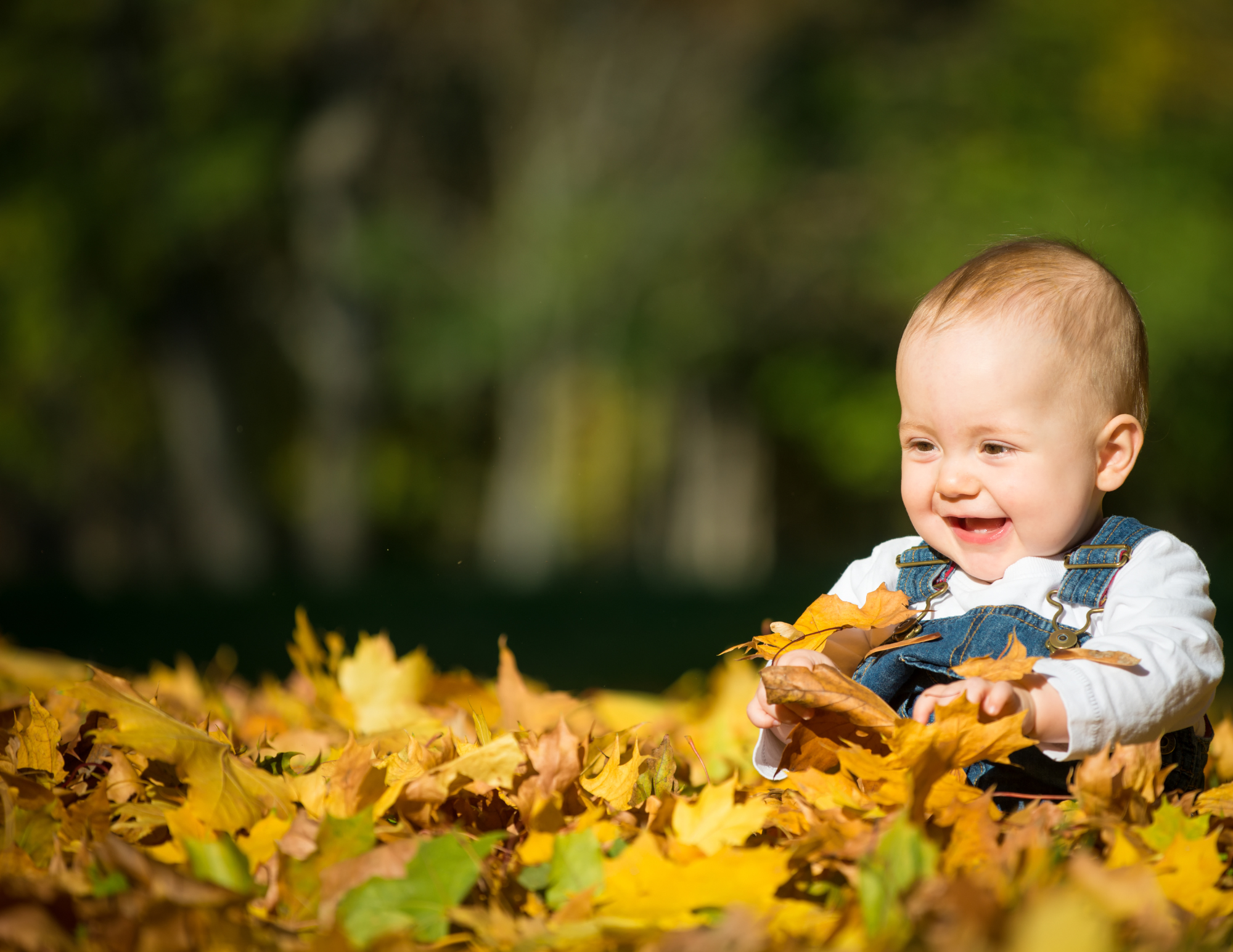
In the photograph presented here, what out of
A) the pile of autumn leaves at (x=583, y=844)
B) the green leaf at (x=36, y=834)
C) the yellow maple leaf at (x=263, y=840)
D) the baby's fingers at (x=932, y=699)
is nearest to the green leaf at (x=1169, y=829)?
the pile of autumn leaves at (x=583, y=844)

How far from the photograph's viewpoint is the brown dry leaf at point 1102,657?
4.28 ft

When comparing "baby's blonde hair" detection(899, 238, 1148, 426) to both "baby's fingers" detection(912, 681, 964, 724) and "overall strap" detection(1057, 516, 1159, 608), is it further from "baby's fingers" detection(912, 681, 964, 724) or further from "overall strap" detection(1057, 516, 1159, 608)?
"baby's fingers" detection(912, 681, 964, 724)

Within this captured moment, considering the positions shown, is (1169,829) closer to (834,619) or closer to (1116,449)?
(834,619)

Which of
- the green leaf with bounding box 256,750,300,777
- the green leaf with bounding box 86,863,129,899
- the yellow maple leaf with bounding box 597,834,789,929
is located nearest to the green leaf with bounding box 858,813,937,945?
the yellow maple leaf with bounding box 597,834,789,929

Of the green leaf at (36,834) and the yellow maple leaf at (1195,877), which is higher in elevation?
the yellow maple leaf at (1195,877)

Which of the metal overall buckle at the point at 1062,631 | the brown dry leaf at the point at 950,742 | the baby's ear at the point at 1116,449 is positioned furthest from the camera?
the baby's ear at the point at 1116,449

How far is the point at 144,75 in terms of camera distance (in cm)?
1295

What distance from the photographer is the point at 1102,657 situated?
51.6 inches

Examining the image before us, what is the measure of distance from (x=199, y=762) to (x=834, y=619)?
769 millimetres

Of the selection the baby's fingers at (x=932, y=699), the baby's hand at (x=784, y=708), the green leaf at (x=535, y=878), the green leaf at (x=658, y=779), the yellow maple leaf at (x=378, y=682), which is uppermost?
the baby's fingers at (x=932, y=699)

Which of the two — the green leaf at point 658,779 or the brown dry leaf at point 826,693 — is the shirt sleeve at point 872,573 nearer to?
the green leaf at point 658,779

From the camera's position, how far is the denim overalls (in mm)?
1467

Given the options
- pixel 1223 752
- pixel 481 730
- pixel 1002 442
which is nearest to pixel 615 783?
pixel 481 730

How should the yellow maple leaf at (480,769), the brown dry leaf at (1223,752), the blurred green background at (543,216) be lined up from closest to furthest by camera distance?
the yellow maple leaf at (480,769)
the brown dry leaf at (1223,752)
the blurred green background at (543,216)
